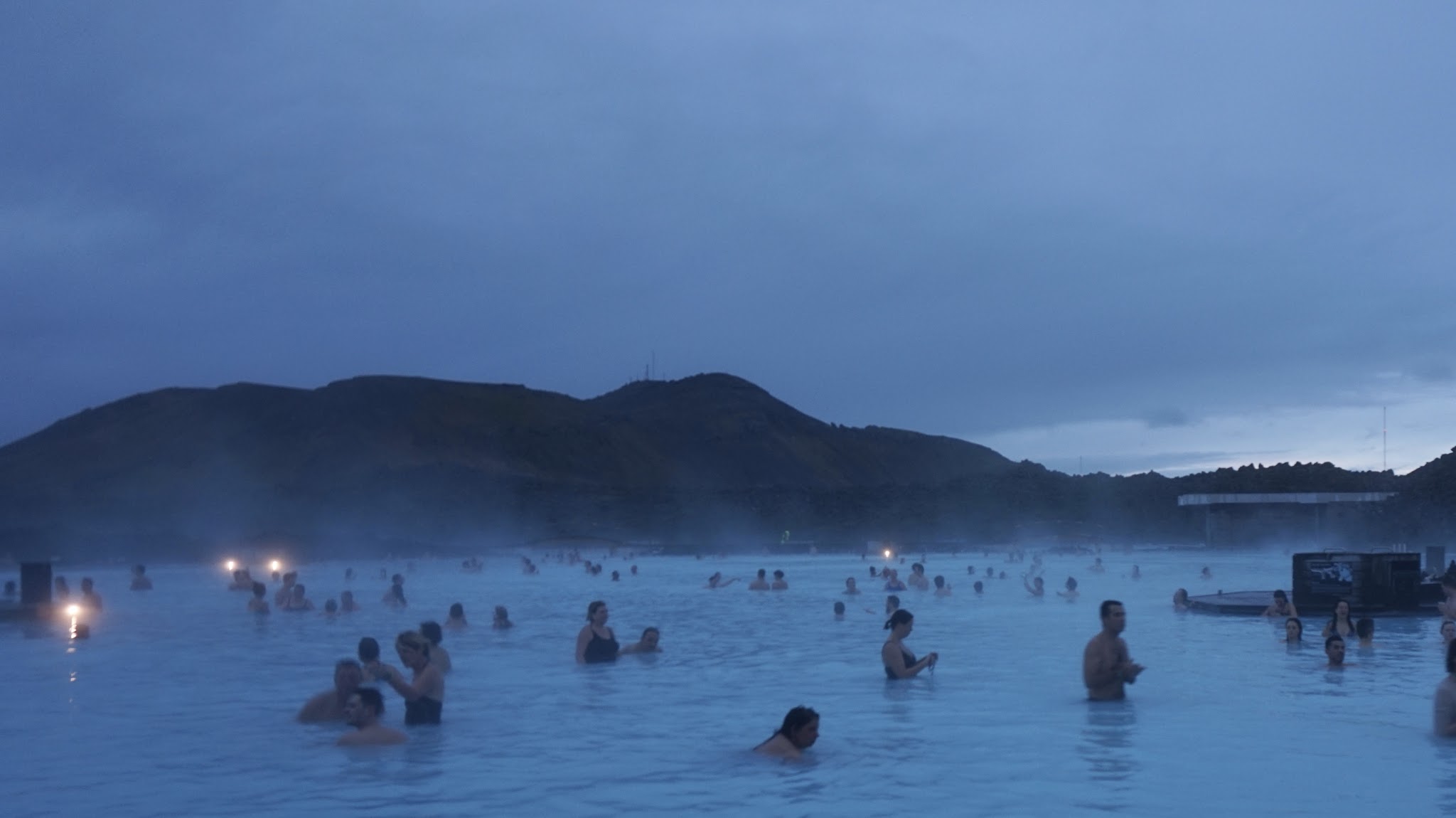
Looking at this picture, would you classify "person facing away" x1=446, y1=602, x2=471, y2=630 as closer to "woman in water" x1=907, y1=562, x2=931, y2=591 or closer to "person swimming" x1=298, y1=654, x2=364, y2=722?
"person swimming" x1=298, y1=654, x2=364, y2=722

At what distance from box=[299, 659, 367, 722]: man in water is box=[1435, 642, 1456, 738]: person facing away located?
856cm

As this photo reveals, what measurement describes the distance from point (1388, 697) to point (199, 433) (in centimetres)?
12898

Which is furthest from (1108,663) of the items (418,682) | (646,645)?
(646,645)

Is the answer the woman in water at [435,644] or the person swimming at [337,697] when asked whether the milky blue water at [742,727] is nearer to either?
the person swimming at [337,697]

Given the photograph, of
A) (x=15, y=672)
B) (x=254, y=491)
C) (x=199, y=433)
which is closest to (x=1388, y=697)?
(x=15, y=672)

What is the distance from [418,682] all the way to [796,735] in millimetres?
3353

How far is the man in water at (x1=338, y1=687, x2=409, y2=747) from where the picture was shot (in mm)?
9969

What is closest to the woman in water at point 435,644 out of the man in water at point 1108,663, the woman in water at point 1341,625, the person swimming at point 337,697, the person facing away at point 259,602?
the person swimming at point 337,697

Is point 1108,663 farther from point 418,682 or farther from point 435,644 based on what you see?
point 435,644

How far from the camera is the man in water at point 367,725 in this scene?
32.7 feet

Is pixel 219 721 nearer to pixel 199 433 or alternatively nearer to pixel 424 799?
pixel 424 799

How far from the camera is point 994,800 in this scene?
328 inches

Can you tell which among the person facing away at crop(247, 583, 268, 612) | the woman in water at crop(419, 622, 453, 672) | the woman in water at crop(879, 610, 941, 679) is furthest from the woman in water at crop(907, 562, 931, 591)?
the woman in water at crop(419, 622, 453, 672)

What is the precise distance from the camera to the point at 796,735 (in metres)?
9.47
